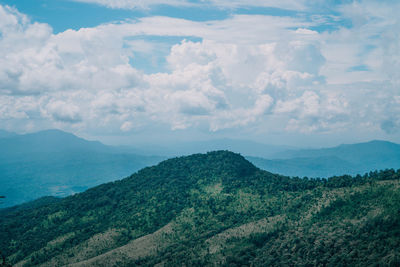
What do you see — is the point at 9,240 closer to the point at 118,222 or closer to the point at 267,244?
the point at 118,222

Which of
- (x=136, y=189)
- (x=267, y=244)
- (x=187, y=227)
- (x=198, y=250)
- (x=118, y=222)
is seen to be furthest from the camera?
(x=136, y=189)

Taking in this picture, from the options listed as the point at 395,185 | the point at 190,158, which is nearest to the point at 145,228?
the point at 190,158

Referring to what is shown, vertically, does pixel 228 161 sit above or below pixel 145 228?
above

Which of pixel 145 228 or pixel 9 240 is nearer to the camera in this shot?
pixel 145 228

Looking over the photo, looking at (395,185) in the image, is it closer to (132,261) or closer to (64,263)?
(132,261)

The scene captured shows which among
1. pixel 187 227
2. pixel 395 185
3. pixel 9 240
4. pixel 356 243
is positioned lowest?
pixel 9 240

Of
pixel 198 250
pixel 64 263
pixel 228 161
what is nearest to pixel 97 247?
pixel 64 263

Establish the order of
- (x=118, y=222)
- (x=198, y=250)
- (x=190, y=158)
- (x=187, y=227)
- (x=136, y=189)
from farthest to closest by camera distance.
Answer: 1. (x=190, y=158)
2. (x=136, y=189)
3. (x=118, y=222)
4. (x=187, y=227)
5. (x=198, y=250)
